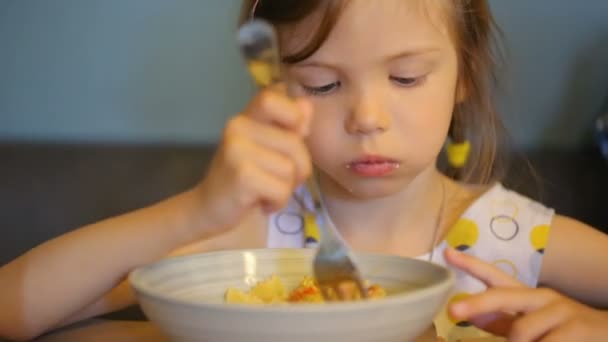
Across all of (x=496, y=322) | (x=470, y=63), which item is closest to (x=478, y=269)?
(x=496, y=322)

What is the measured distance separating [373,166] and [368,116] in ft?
0.28

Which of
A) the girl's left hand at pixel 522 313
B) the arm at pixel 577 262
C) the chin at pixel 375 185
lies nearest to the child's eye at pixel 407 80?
the chin at pixel 375 185

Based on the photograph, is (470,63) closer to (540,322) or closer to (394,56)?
(394,56)

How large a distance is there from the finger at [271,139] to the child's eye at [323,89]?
0.28 metres

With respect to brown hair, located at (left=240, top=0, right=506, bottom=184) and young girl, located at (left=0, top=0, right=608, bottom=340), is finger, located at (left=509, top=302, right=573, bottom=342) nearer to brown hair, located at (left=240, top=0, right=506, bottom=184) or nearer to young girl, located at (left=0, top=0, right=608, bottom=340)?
young girl, located at (left=0, top=0, right=608, bottom=340)

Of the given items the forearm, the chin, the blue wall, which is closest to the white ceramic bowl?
the forearm

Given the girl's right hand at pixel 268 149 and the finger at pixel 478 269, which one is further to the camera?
the finger at pixel 478 269

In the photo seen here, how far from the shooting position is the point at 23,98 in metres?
1.61

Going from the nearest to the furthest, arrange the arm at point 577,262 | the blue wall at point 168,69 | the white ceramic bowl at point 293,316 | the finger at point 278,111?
the white ceramic bowl at point 293,316 → the finger at point 278,111 → the arm at point 577,262 → the blue wall at point 168,69

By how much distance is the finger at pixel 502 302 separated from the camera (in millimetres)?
667

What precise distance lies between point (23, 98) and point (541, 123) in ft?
3.97

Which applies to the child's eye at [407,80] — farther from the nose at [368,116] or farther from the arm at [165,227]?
the arm at [165,227]

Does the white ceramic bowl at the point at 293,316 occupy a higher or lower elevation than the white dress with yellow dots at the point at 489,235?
higher

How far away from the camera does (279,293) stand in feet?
2.30
